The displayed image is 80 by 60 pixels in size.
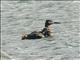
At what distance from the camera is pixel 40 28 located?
22.1 m

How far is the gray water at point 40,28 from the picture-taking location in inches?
690

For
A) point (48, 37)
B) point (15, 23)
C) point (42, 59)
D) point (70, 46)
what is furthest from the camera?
point (15, 23)

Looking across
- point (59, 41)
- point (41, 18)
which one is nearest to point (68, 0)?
point (41, 18)

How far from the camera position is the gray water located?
1752cm

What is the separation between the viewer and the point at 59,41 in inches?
762

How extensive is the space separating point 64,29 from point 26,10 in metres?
6.96

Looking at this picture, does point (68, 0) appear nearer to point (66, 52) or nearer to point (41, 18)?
point (41, 18)

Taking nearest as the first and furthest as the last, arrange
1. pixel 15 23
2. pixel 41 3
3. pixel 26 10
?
1. pixel 15 23
2. pixel 26 10
3. pixel 41 3

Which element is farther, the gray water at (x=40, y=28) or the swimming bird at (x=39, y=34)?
the swimming bird at (x=39, y=34)

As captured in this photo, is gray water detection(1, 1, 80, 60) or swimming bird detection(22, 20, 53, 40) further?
swimming bird detection(22, 20, 53, 40)

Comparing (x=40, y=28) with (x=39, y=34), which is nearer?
(x=39, y=34)

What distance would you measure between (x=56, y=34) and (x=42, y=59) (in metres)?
4.17

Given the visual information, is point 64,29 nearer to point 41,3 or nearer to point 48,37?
point 48,37

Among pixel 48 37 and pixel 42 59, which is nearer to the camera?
pixel 42 59
